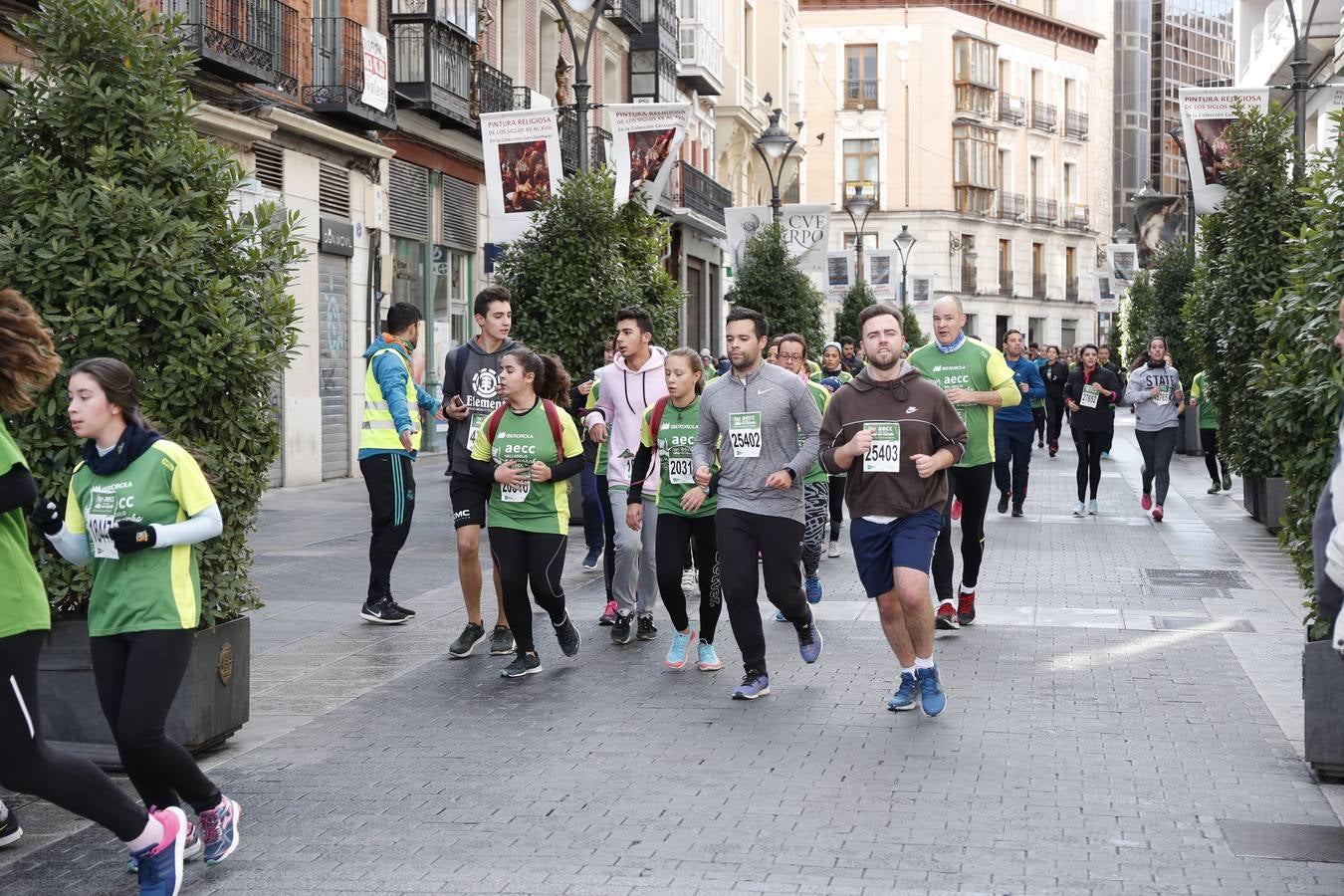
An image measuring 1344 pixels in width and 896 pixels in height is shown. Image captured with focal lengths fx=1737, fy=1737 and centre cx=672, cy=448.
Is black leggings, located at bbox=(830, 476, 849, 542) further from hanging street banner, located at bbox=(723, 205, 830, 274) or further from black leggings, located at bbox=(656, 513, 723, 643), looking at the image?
hanging street banner, located at bbox=(723, 205, 830, 274)

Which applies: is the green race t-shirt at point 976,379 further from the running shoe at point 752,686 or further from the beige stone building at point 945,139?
the beige stone building at point 945,139

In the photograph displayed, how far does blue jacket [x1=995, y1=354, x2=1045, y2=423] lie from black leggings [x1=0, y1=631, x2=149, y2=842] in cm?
826

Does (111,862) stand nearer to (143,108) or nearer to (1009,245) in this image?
(143,108)

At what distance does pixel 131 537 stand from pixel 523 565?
357cm

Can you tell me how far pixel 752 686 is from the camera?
7.92 meters

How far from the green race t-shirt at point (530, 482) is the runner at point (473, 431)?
431 mm

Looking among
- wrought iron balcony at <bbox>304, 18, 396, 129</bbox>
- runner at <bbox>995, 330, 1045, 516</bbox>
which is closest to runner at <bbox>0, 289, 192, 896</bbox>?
runner at <bbox>995, 330, 1045, 516</bbox>

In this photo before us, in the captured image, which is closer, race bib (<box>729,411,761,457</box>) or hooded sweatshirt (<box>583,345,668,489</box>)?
race bib (<box>729,411,761,457</box>)

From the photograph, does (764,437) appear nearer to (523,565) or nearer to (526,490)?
(526,490)

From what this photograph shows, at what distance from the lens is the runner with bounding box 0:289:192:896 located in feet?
15.5

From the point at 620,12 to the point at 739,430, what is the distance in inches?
1143

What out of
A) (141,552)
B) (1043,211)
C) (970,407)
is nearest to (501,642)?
(970,407)

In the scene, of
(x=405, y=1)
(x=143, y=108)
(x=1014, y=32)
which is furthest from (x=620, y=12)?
(x=1014, y=32)

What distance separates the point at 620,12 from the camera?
35.6 meters
